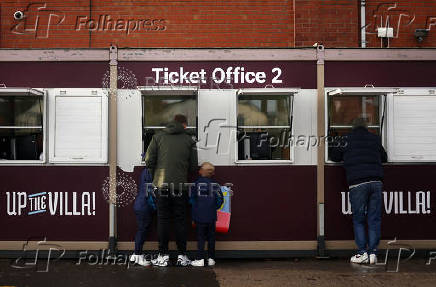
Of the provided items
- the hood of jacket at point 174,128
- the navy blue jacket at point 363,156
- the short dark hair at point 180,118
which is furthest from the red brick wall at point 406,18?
the hood of jacket at point 174,128

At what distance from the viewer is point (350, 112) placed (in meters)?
7.89

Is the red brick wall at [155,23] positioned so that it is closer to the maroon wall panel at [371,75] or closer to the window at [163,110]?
the maroon wall panel at [371,75]

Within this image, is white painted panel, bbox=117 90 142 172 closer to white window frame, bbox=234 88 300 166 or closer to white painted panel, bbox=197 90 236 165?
white painted panel, bbox=197 90 236 165

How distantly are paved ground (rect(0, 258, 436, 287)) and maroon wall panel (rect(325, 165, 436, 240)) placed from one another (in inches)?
17.8

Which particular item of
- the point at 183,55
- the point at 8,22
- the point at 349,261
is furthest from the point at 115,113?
the point at 8,22

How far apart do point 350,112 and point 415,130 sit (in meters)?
0.94

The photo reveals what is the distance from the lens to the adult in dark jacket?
7.41m

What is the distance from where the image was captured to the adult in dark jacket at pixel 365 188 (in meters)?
7.41

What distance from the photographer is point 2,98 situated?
7723mm

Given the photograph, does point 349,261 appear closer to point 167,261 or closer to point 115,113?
point 167,261

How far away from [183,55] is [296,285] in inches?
137

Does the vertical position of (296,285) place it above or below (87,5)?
below

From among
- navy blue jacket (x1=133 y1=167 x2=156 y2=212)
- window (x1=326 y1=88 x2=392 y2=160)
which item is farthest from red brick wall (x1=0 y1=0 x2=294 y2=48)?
navy blue jacket (x1=133 y1=167 x2=156 y2=212)

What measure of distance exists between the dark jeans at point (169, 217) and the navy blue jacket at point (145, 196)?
18 cm
